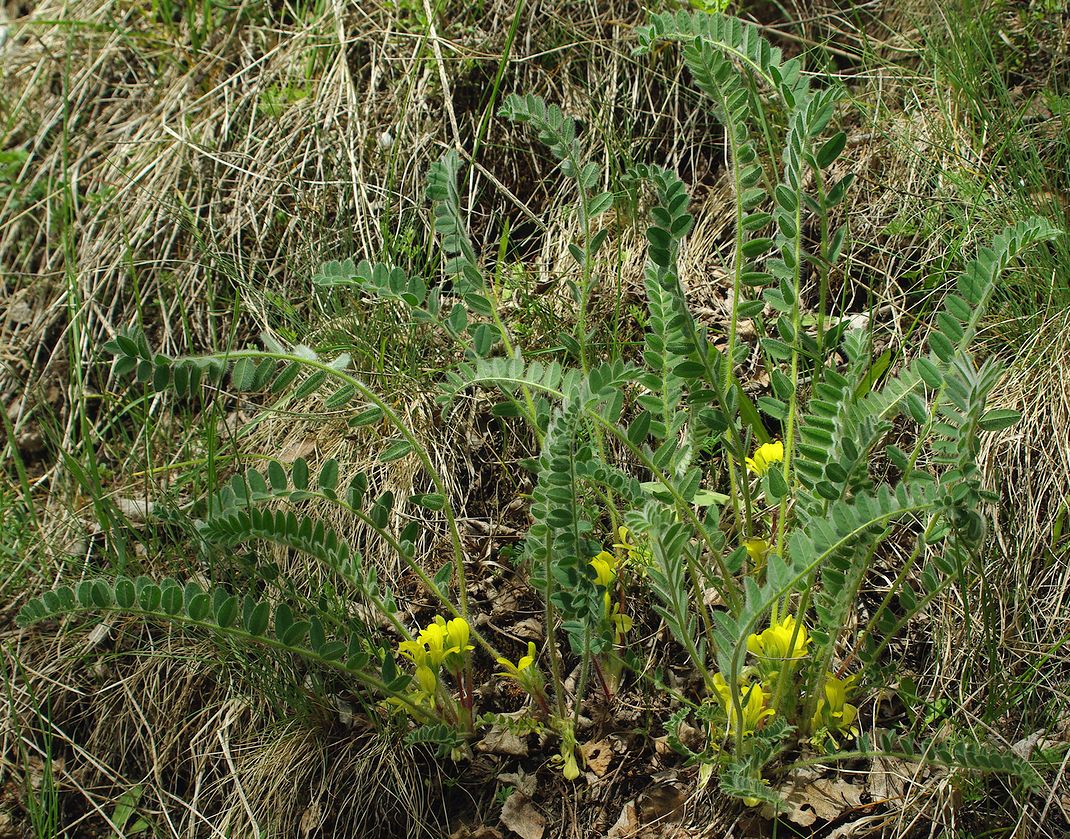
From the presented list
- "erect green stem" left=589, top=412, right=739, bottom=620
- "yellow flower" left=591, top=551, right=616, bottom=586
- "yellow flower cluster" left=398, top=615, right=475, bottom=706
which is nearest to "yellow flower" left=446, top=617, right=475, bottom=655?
"yellow flower cluster" left=398, top=615, right=475, bottom=706

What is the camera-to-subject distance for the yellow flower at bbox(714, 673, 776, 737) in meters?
1.58

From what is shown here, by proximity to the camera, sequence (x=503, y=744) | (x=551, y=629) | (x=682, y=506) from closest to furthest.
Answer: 1. (x=682, y=506)
2. (x=551, y=629)
3. (x=503, y=744)

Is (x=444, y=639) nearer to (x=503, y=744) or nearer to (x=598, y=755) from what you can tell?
(x=503, y=744)

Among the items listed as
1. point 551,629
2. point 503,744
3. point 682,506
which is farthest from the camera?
point 503,744

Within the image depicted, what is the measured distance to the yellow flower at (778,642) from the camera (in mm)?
1579

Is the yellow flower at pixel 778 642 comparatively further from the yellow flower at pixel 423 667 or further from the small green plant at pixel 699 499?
the yellow flower at pixel 423 667

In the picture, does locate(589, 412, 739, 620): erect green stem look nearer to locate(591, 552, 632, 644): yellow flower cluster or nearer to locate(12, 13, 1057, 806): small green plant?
locate(12, 13, 1057, 806): small green plant

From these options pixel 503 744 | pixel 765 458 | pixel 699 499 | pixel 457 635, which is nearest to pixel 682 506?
pixel 699 499

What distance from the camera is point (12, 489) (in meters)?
2.42

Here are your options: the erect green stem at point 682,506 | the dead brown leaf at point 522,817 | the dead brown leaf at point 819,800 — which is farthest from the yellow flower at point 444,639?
the dead brown leaf at point 819,800

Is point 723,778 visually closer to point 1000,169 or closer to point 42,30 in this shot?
point 1000,169

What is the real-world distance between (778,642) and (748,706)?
11 centimetres

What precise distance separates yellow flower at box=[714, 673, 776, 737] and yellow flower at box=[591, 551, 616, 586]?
0.25m

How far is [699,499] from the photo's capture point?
1763mm
